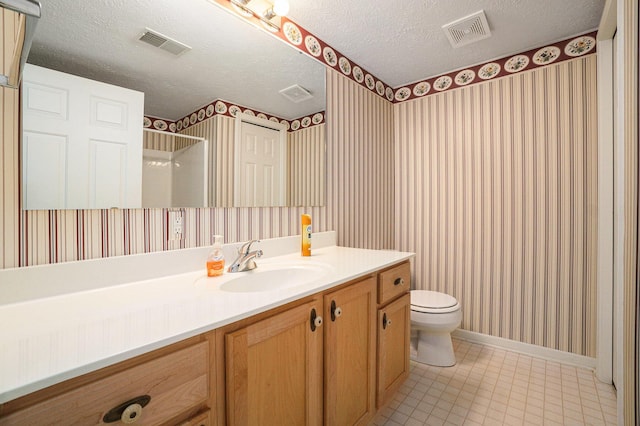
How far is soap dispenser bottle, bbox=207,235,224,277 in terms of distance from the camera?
3.84ft

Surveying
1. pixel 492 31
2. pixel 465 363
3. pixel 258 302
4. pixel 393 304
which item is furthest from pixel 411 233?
pixel 258 302

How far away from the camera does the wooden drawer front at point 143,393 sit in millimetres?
512

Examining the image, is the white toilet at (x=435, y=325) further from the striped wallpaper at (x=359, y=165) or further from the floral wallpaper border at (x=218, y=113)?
the floral wallpaper border at (x=218, y=113)

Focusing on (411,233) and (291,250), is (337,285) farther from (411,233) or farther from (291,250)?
(411,233)

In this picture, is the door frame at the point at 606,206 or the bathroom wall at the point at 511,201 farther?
the bathroom wall at the point at 511,201

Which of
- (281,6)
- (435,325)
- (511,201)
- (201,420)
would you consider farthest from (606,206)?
(201,420)

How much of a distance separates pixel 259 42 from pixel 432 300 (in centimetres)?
188

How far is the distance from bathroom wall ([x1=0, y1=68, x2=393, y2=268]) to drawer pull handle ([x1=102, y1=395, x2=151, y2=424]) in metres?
0.61

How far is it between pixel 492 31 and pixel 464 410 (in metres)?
2.18

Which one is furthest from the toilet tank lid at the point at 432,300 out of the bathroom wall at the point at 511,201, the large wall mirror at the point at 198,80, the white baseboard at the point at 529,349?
the large wall mirror at the point at 198,80

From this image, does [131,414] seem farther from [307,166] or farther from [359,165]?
[359,165]

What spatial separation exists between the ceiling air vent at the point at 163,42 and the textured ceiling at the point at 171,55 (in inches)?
0.7

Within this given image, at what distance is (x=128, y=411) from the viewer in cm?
59

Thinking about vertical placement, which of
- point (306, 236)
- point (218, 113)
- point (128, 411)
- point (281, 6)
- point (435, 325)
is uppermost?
point (281, 6)
